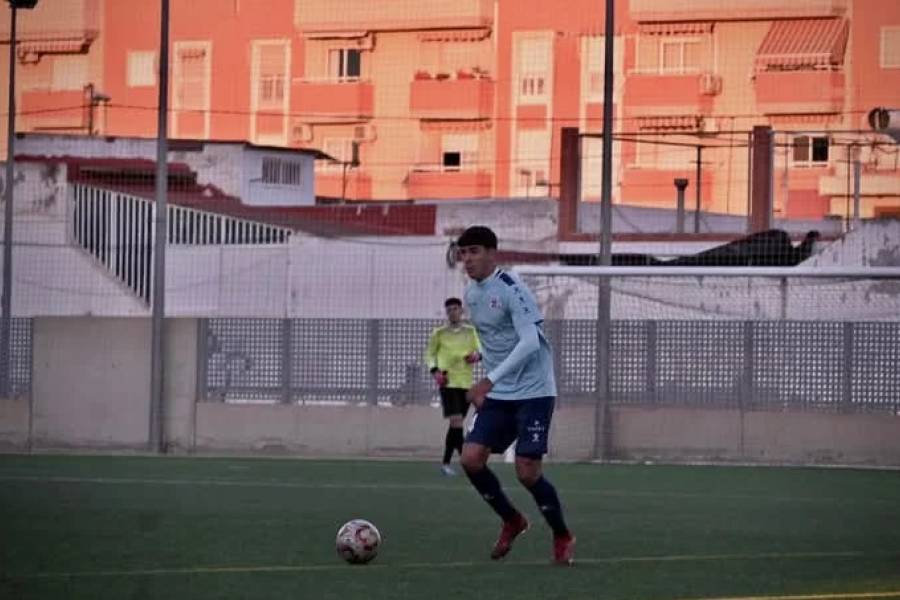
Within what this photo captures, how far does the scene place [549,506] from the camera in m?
13.0

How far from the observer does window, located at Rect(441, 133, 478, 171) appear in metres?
54.3

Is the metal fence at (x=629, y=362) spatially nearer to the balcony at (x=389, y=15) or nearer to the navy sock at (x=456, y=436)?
the navy sock at (x=456, y=436)

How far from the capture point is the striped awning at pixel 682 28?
5025cm

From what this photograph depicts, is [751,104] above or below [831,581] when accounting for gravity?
above

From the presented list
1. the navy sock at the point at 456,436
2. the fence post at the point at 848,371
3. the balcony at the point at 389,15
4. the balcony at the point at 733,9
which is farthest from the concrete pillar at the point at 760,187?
the navy sock at the point at 456,436

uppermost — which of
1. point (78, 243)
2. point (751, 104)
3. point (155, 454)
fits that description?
point (751, 104)

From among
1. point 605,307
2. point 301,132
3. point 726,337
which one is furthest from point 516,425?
point 301,132

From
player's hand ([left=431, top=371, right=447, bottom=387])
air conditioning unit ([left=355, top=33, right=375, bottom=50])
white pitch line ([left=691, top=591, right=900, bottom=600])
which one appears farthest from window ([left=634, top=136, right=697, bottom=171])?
white pitch line ([left=691, top=591, right=900, bottom=600])

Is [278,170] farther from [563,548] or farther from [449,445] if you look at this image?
[563,548]

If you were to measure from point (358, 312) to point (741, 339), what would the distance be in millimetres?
8297

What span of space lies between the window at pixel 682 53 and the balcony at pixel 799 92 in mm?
1484

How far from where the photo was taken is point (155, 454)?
28.0 metres

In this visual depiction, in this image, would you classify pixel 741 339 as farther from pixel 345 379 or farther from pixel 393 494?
pixel 393 494

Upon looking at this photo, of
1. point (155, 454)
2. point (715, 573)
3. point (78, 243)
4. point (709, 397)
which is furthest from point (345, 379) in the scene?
point (78, 243)
